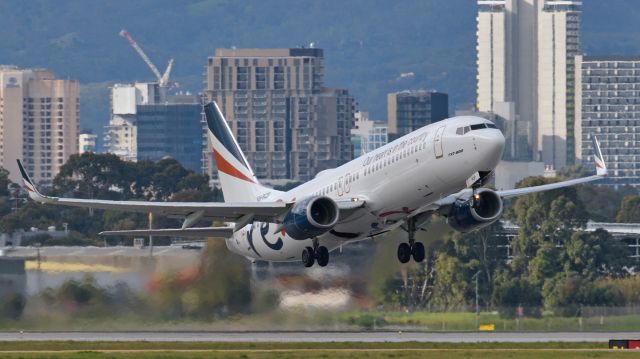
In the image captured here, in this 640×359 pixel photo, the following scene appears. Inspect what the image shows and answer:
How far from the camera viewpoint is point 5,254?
106 metres

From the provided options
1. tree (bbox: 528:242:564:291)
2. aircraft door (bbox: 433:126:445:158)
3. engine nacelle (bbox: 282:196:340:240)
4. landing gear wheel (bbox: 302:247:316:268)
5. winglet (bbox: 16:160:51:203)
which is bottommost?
tree (bbox: 528:242:564:291)

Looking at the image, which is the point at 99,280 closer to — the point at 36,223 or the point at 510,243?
the point at 510,243

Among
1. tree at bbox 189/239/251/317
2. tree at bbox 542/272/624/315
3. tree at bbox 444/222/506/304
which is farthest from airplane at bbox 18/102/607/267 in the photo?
tree at bbox 444/222/506/304

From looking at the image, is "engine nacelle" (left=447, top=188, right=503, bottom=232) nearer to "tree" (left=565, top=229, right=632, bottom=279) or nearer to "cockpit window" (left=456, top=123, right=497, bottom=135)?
"cockpit window" (left=456, top=123, right=497, bottom=135)

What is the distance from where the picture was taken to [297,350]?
3472 inches

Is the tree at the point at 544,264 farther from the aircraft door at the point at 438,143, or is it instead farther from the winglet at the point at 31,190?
the winglet at the point at 31,190

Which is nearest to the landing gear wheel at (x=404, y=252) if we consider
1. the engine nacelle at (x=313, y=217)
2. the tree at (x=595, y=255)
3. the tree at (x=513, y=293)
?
the engine nacelle at (x=313, y=217)

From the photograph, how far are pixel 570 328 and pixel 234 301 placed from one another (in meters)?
21.4

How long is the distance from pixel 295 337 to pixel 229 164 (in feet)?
28.8

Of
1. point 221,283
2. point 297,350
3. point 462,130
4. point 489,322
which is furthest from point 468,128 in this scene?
point 489,322

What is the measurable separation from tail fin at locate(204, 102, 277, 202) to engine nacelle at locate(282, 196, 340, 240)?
47.4 feet

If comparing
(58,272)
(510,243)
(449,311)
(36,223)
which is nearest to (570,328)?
(449,311)

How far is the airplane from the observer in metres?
79.4

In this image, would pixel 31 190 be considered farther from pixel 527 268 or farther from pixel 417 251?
pixel 527 268
